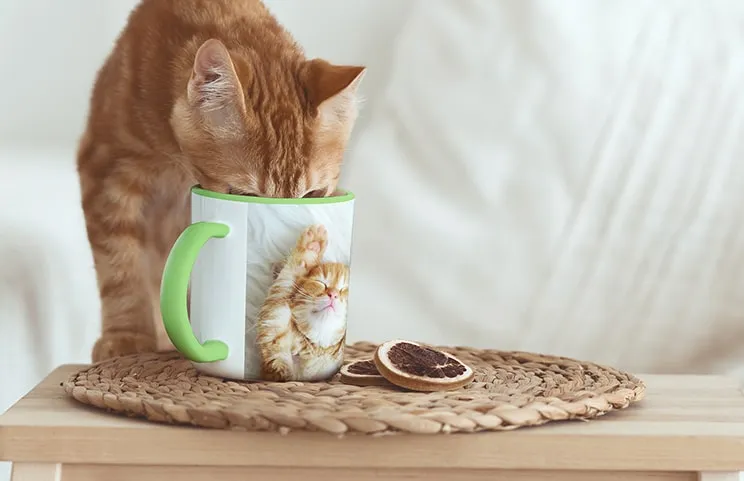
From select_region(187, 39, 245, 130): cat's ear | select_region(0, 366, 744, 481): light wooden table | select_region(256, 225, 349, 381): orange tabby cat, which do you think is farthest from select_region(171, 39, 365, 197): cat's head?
select_region(0, 366, 744, 481): light wooden table

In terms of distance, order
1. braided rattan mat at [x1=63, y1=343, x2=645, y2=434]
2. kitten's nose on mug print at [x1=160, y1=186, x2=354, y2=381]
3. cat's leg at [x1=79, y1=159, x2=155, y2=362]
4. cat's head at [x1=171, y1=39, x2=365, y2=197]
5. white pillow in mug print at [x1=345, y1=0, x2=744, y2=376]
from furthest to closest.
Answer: white pillow in mug print at [x1=345, y1=0, x2=744, y2=376]
cat's leg at [x1=79, y1=159, x2=155, y2=362]
cat's head at [x1=171, y1=39, x2=365, y2=197]
kitten's nose on mug print at [x1=160, y1=186, x2=354, y2=381]
braided rattan mat at [x1=63, y1=343, x2=645, y2=434]

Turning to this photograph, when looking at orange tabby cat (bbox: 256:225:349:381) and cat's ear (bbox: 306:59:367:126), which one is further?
cat's ear (bbox: 306:59:367:126)

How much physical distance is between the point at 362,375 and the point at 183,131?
32 centimetres

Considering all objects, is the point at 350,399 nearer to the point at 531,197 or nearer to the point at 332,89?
the point at 332,89

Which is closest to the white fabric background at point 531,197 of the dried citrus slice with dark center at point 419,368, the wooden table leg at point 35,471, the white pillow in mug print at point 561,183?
the white pillow in mug print at point 561,183

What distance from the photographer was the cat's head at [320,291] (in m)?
0.80

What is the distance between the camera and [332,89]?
3.04 feet

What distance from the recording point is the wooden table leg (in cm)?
70

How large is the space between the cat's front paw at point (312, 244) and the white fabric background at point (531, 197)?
1.66ft

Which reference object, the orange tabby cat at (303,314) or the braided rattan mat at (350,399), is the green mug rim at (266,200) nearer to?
the orange tabby cat at (303,314)

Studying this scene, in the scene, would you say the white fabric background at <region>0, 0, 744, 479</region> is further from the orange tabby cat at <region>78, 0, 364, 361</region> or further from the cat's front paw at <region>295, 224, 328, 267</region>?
the cat's front paw at <region>295, 224, 328, 267</region>

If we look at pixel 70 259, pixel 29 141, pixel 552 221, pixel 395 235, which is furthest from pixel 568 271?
pixel 29 141

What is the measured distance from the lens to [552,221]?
50.4 inches

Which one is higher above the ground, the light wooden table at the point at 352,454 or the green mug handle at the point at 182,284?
the green mug handle at the point at 182,284
